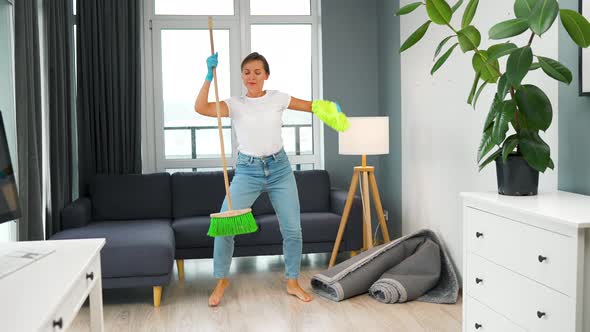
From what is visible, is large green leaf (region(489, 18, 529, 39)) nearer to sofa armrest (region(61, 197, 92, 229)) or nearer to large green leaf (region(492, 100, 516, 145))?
large green leaf (region(492, 100, 516, 145))

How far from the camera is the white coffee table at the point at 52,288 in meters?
1.43

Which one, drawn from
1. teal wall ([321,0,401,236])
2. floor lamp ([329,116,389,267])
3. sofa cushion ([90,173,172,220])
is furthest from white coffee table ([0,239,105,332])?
teal wall ([321,0,401,236])

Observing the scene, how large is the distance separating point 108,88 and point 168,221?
4.20ft

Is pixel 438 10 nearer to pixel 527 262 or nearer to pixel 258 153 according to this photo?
pixel 527 262

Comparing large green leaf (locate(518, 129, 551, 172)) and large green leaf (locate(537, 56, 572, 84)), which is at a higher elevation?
large green leaf (locate(537, 56, 572, 84))

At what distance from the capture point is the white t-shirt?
3982mm

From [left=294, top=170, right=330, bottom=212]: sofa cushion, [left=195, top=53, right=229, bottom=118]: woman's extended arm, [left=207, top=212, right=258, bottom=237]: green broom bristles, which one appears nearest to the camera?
[left=207, top=212, right=258, bottom=237]: green broom bristles

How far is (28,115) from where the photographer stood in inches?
157

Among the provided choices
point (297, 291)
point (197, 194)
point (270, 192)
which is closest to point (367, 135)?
point (270, 192)

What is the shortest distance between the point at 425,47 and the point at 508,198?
7.33 feet

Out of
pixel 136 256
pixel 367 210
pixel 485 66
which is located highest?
pixel 485 66

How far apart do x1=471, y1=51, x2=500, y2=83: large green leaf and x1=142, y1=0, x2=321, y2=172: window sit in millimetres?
3156

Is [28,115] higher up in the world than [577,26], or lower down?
lower down

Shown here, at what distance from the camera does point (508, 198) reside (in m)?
2.67
